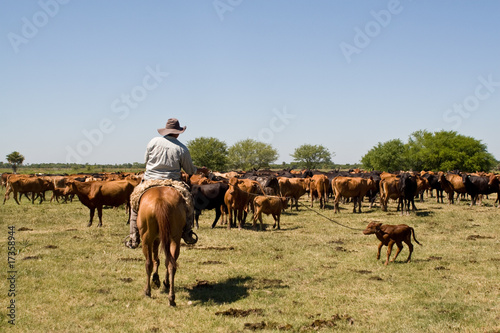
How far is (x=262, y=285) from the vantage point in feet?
25.2

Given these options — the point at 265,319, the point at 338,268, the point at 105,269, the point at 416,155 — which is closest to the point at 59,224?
the point at 105,269

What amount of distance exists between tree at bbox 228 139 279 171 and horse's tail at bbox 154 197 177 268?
8919cm

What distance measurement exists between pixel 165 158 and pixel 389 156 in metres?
74.0

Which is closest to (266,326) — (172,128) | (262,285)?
(262,285)

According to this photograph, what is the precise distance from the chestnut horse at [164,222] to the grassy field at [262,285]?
2.21 ft

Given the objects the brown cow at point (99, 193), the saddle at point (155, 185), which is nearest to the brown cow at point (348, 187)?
the brown cow at point (99, 193)

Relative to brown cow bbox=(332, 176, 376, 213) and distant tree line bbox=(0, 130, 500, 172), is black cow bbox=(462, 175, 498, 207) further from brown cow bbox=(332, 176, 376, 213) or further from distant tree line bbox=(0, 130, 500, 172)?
distant tree line bbox=(0, 130, 500, 172)

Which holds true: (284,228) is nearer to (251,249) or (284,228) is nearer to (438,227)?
(251,249)

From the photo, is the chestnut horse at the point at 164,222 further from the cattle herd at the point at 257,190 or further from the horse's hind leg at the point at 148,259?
the cattle herd at the point at 257,190

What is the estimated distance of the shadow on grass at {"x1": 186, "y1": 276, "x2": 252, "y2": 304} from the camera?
22.5 feet

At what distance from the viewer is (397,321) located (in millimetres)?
5859

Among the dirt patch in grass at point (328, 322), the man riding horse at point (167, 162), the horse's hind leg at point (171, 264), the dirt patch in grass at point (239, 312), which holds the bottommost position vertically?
the dirt patch in grass at point (239, 312)

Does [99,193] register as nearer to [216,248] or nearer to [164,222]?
[216,248]

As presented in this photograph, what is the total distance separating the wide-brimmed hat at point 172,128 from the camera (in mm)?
7559
